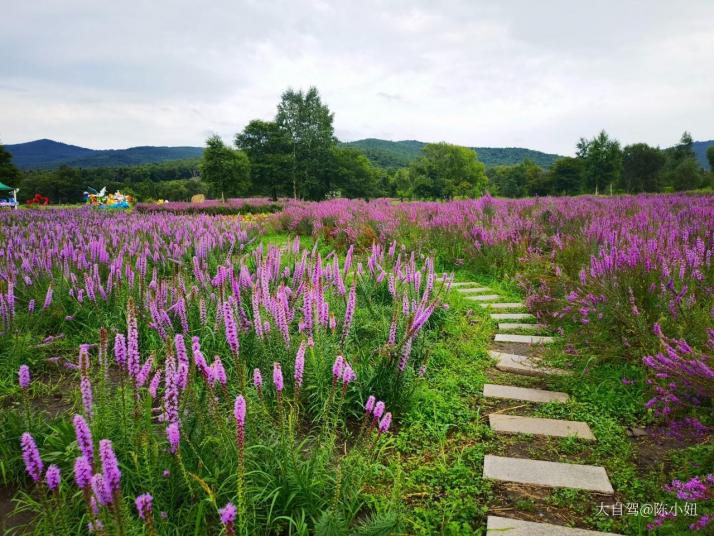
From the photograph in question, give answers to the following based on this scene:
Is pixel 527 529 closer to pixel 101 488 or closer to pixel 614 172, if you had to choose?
pixel 101 488

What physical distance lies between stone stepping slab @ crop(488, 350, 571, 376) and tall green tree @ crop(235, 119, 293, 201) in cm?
4543

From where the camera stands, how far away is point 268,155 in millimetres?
47875

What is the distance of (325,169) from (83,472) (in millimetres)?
48866

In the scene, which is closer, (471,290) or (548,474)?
(548,474)

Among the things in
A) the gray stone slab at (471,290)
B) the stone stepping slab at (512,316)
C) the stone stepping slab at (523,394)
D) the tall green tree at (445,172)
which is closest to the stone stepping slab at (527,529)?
the stone stepping slab at (523,394)

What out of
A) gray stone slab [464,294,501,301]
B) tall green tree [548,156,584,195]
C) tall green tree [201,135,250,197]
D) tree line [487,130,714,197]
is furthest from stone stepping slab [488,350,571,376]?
tall green tree [548,156,584,195]

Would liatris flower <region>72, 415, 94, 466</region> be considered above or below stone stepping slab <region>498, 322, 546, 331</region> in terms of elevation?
above

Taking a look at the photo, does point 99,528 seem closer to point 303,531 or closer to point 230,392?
point 303,531

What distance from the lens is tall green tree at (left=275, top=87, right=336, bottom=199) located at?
46.4m

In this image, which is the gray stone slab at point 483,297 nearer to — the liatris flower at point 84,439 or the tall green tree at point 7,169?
the liatris flower at point 84,439

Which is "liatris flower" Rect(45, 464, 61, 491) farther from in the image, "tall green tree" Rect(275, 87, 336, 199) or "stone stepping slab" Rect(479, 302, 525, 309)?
"tall green tree" Rect(275, 87, 336, 199)

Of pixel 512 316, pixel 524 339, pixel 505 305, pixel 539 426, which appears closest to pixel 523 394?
pixel 539 426

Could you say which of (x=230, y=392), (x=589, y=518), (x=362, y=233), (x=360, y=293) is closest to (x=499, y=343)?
(x=360, y=293)

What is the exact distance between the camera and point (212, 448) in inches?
82.9
